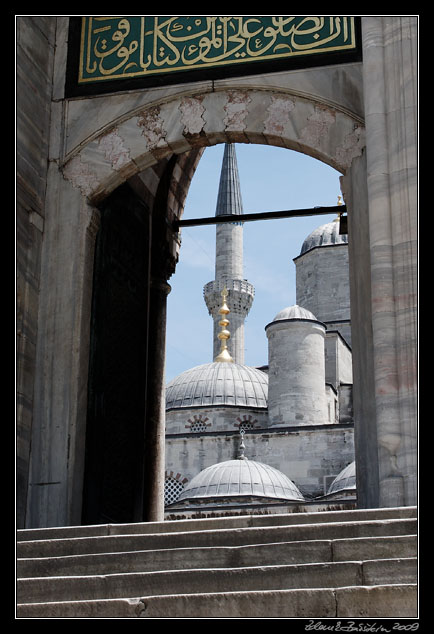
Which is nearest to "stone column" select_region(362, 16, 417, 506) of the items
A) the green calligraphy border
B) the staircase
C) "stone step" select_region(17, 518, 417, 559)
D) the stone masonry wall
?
the green calligraphy border

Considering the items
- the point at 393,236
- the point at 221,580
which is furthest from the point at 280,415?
the point at 221,580

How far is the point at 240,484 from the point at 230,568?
26252mm

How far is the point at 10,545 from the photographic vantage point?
541 cm

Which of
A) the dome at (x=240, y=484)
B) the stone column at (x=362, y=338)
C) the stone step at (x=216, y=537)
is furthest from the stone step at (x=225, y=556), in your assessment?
the dome at (x=240, y=484)

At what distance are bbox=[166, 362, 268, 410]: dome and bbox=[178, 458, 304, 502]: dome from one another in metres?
7.61

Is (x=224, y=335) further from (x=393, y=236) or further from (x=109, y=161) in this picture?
(x=393, y=236)

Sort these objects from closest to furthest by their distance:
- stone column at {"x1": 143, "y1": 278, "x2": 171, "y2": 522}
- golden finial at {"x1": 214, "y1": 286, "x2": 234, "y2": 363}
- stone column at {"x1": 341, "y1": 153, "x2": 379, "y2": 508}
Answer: stone column at {"x1": 341, "y1": 153, "x2": 379, "y2": 508} → stone column at {"x1": 143, "y1": 278, "x2": 171, "y2": 522} → golden finial at {"x1": 214, "y1": 286, "x2": 234, "y2": 363}

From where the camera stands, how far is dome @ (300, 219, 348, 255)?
44.7m

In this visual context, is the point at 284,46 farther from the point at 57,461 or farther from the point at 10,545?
the point at 10,545

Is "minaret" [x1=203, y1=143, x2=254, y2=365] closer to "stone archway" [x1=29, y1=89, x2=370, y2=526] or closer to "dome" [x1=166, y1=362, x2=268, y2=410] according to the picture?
"dome" [x1=166, y1=362, x2=268, y2=410]

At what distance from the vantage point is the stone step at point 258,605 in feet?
14.7

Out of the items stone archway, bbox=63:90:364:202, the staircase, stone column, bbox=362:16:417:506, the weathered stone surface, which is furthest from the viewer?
stone archway, bbox=63:90:364:202

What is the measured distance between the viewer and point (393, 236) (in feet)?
23.6

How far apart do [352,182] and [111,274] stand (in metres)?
2.03
